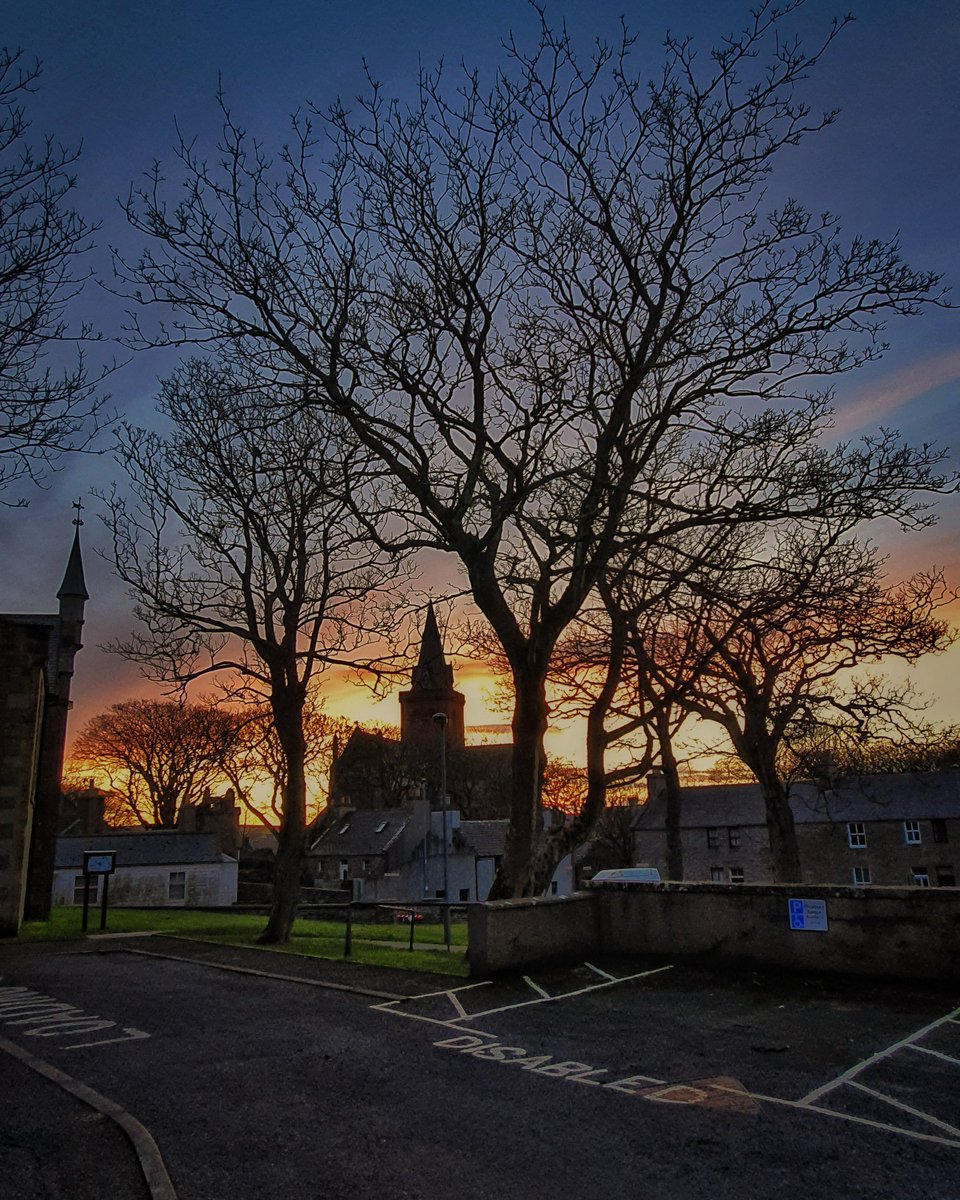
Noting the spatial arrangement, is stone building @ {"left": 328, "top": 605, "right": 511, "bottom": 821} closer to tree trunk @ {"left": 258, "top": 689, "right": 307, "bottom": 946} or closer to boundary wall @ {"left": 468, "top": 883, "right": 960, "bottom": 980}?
tree trunk @ {"left": 258, "top": 689, "right": 307, "bottom": 946}

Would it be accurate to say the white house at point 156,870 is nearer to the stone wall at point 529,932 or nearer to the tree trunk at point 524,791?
the tree trunk at point 524,791

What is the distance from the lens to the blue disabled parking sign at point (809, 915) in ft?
35.9

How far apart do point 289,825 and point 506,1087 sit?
529 inches

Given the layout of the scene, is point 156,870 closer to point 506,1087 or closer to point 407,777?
point 407,777

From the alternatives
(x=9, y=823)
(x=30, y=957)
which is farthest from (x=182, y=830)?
(x=30, y=957)

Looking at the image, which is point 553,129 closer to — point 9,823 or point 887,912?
point 887,912

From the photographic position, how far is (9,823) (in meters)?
20.7

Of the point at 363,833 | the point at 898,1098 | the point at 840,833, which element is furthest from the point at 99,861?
the point at 840,833

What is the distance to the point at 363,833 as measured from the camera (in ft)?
201

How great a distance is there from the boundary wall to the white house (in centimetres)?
3993

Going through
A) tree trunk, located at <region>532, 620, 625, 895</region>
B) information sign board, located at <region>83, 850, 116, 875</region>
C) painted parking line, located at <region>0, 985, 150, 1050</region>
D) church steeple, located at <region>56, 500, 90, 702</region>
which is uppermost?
church steeple, located at <region>56, 500, 90, 702</region>

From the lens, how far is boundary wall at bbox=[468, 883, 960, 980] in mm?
10242

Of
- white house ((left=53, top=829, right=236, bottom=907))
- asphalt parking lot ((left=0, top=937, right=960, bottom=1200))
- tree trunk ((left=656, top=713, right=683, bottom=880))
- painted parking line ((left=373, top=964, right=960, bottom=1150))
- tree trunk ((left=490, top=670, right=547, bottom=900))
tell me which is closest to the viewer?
asphalt parking lot ((left=0, top=937, right=960, bottom=1200))

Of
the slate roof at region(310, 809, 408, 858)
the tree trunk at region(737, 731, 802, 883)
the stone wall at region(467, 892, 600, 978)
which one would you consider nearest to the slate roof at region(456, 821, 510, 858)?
the slate roof at region(310, 809, 408, 858)
